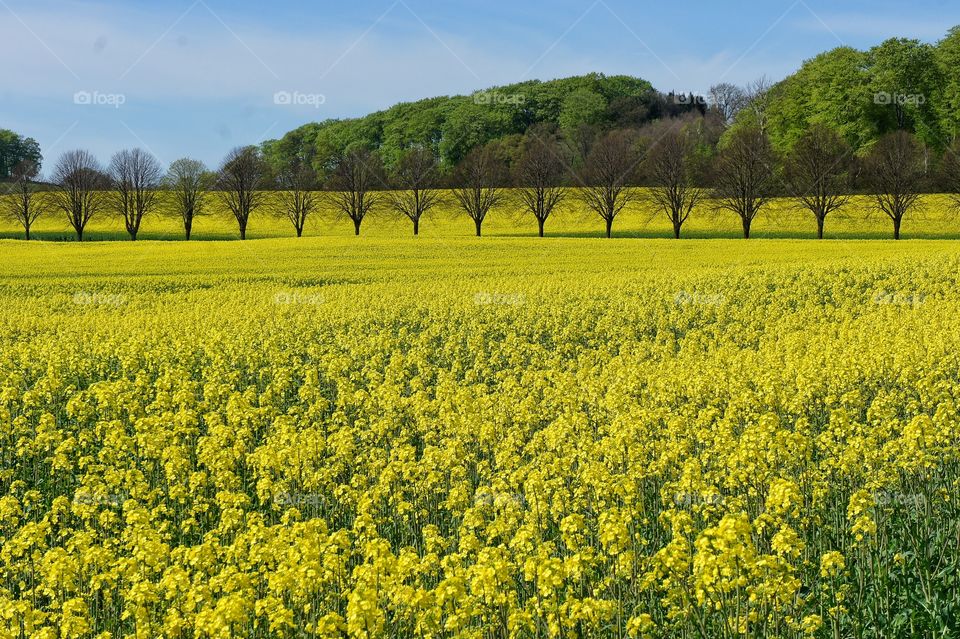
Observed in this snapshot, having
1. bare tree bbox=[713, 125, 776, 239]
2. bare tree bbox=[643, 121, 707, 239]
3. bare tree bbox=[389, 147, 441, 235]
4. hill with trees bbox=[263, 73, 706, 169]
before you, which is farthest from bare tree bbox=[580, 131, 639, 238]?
hill with trees bbox=[263, 73, 706, 169]

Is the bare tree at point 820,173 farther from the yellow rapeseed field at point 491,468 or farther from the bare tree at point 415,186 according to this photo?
the yellow rapeseed field at point 491,468

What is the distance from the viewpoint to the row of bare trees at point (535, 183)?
72500 mm

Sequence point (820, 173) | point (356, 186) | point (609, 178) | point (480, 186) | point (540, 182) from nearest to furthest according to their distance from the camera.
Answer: point (820, 173), point (609, 178), point (540, 182), point (480, 186), point (356, 186)

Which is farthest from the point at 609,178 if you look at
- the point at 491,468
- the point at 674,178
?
the point at 491,468

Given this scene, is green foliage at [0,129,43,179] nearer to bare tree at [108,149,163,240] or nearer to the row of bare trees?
the row of bare trees

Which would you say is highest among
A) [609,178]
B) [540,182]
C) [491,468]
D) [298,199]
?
[609,178]

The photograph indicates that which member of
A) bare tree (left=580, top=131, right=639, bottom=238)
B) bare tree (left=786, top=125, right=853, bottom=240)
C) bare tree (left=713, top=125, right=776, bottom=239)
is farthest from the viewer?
bare tree (left=580, top=131, right=639, bottom=238)

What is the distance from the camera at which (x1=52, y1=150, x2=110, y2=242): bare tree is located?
8300 centimetres

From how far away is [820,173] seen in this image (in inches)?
2832

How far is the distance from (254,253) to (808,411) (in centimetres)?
4767

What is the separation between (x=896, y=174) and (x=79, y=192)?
80323 millimetres

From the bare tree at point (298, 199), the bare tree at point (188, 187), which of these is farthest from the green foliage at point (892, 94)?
the bare tree at point (188, 187)

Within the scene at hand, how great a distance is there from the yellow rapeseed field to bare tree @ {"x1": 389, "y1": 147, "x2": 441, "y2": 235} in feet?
177

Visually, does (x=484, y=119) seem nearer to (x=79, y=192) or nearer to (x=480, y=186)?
(x=480, y=186)
